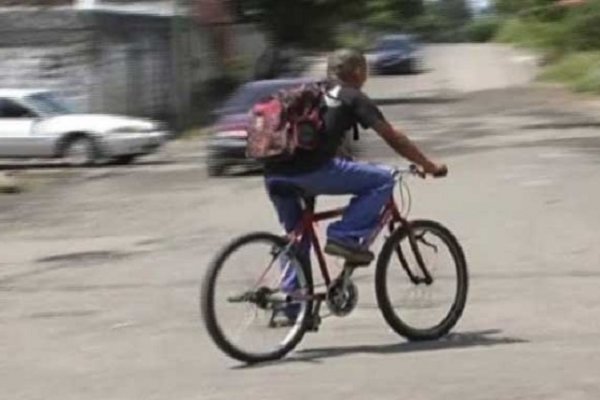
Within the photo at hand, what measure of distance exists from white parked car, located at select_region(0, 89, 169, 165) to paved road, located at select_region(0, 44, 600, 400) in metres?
3.84

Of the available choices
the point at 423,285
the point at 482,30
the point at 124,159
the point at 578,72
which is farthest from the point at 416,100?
the point at 482,30

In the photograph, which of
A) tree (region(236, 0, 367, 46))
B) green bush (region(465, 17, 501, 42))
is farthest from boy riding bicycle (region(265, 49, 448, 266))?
green bush (region(465, 17, 501, 42))

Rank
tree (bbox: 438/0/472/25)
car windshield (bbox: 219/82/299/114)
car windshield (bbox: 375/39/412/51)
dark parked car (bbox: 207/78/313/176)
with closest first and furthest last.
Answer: dark parked car (bbox: 207/78/313/176), car windshield (bbox: 219/82/299/114), car windshield (bbox: 375/39/412/51), tree (bbox: 438/0/472/25)

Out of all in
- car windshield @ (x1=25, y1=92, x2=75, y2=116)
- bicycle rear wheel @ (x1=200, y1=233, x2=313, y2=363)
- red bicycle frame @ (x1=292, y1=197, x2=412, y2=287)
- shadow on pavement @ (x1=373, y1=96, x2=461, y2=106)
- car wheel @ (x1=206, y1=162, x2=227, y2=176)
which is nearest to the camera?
bicycle rear wheel @ (x1=200, y1=233, x2=313, y2=363)

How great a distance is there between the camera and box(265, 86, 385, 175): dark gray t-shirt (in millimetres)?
9352

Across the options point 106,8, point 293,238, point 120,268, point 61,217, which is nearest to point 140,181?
point 61,217

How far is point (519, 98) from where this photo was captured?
163 ft

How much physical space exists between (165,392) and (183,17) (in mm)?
35536

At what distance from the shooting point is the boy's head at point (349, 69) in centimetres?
951

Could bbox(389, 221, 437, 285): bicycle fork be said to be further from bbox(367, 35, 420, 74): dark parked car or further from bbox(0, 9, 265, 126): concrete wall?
bbox(367, 35, 420, 74): dark parked car

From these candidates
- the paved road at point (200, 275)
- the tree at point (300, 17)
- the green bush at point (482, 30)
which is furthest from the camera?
the green bush at point (482, 30)

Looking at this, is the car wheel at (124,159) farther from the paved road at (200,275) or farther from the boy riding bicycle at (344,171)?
the boy riding bicycle at (344,171)

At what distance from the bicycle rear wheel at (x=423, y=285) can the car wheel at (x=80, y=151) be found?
2189 cm

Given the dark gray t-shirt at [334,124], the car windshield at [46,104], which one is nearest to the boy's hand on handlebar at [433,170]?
the dark gray t-shirt at [334,124]
